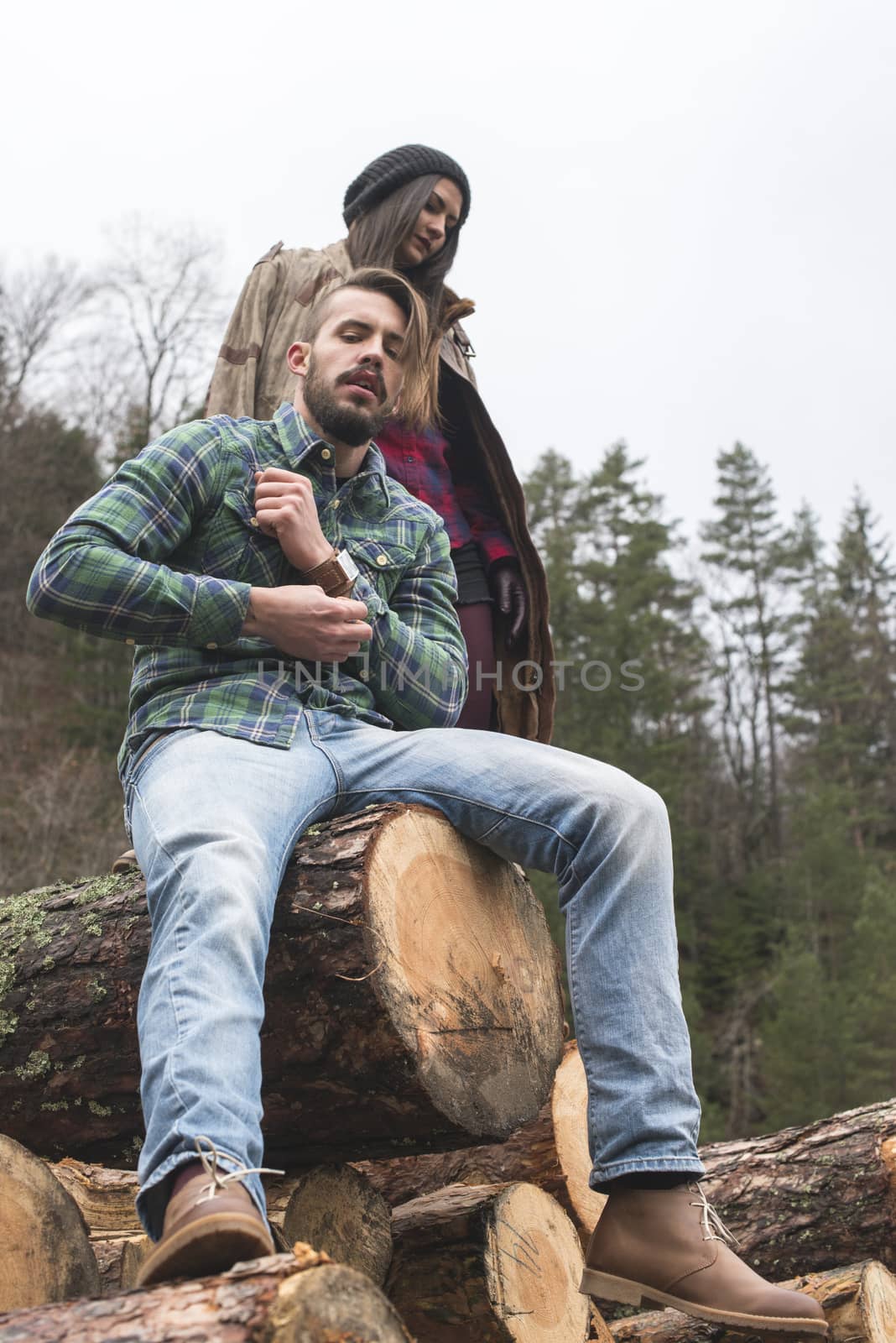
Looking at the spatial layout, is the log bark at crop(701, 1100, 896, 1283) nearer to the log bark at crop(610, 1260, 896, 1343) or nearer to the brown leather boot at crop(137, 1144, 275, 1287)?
the log bark at crop(610, 1260, 896, 1343)

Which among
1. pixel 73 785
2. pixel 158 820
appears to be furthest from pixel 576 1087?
pixel 73 785

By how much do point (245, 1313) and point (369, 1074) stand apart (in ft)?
2.50

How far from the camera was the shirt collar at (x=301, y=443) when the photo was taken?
2.72m

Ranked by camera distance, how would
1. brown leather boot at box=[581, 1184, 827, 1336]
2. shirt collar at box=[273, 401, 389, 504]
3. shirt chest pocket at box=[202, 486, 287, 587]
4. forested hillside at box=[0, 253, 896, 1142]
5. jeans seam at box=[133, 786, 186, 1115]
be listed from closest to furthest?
jeans seam at box=[133, 786, 186, 1115]
brown leather boot at box=[581, 1184, 827, 1336]
shirt chest pocket at box=[202, 486, 287, 587]
shirt collar at box=[273, 401, 389, 504]
forested hillside at box=[0, 253, 896, 1142]

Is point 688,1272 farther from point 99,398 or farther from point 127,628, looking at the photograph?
point 99,398

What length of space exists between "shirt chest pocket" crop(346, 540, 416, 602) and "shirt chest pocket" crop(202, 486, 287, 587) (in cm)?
24

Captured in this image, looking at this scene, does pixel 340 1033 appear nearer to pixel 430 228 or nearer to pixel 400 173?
pixel 430 228

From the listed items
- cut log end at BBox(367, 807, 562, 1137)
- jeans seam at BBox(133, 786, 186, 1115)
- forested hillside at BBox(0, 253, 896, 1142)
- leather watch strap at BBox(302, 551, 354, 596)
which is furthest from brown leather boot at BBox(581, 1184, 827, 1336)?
forested hillside at BBox(0, 253, 896, 1142)

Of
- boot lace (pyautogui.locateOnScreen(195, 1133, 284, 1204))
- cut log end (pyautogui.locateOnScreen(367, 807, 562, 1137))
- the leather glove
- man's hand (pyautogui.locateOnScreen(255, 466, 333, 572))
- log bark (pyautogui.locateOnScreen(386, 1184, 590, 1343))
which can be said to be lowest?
log bark (pyautogui.locateOnScreen(386, 1184, 590, 1343))

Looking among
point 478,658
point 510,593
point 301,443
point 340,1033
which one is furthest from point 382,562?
point 340,1033

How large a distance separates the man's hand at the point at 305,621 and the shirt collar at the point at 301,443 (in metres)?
0.43

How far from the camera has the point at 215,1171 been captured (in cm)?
159

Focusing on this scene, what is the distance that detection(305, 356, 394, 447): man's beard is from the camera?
2.75 m

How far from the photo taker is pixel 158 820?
210 cm
